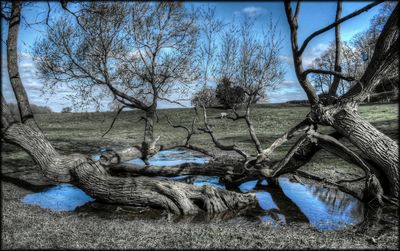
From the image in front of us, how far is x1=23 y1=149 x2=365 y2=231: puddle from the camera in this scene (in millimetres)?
7125

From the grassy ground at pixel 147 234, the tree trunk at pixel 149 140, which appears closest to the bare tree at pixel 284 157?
the grassy ground at pixel 147 234

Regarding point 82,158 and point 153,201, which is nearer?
→ point 153,201

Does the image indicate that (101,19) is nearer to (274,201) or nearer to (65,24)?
(65,24)

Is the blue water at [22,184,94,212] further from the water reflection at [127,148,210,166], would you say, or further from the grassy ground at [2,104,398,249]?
the water reflection at [127,148,210,166]

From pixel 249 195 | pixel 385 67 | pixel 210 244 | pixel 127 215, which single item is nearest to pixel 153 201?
pixel 127 215

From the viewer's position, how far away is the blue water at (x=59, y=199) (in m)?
8.01

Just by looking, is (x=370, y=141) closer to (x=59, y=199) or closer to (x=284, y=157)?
(x=284, y=157)

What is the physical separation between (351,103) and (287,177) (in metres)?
3.81

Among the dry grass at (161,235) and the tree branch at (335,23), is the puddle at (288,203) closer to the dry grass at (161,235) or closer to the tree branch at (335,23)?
the dry grass at (161,235)

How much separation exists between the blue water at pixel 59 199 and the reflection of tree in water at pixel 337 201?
527 cm

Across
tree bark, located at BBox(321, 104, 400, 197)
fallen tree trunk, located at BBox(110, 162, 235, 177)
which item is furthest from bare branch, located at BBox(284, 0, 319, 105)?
fallen tree trunk, located at BBox(110, 162, 235, 177)

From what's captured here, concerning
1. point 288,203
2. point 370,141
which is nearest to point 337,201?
point 288,203

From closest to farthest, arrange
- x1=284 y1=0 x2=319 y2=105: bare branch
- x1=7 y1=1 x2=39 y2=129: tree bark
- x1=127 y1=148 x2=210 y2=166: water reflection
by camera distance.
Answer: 1. x1=284 y1=0 x2=319 y2=105: bare branch
2. x1=7 y1=1 x2=39 y2=129: tree bark
3. x1=127 y1=148 x2=210 y2=166: water reflection

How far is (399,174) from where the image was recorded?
281 inches
